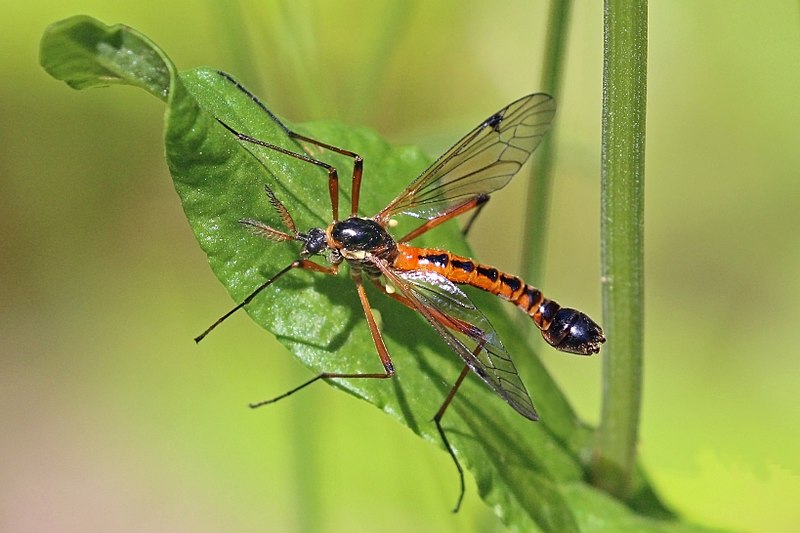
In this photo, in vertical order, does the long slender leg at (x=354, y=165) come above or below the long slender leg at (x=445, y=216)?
below

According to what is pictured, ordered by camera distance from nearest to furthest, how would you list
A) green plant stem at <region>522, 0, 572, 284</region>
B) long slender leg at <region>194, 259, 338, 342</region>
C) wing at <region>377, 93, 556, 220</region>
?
long slender leg at <region>194, 259, 338, 342</region>, green plant stem at <region>522, 0, 572, 284</region>, wing at <region>377, 93, 556, 220</region>

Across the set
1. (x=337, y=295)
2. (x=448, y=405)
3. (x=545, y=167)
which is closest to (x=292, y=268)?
(x=337, y=295)

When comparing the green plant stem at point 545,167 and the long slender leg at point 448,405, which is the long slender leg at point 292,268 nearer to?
the long slender leg at point 448,405

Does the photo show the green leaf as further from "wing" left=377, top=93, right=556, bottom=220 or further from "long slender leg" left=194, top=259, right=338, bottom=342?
"wing" left=377, top=93, right=556, bottom=220

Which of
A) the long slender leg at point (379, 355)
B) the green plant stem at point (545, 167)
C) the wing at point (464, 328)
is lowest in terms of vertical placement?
the long slender leg at point (379, 355)

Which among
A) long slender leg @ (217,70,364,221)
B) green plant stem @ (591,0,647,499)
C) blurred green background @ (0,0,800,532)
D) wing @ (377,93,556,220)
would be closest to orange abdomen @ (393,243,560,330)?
wing @ (377,93,556,220)

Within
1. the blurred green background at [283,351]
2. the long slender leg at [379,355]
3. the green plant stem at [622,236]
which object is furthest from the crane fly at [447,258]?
the blurred green background at [283,351]

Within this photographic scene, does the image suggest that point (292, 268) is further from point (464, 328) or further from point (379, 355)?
point (464, 328)
